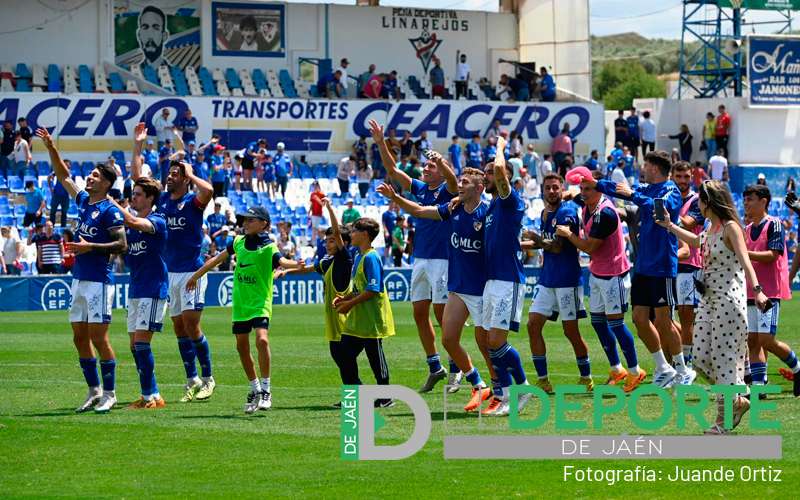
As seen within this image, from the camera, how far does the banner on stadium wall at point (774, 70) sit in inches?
2052

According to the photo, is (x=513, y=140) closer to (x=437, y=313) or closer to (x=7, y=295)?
(x=7, y=295)

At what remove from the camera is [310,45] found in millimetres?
49438

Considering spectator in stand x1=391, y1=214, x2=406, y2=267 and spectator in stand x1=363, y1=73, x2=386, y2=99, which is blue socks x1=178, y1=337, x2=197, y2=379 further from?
spectator in stand x1=363, y1=73, x2=386, y2=99

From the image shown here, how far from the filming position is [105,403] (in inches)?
552

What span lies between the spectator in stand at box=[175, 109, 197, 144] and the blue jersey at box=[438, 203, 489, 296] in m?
29.1

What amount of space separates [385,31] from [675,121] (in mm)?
11583

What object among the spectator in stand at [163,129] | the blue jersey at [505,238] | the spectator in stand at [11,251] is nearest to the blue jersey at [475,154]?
the spectator in stand at [163,129]

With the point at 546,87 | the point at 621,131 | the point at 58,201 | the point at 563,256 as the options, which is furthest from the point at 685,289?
the point at 546,87

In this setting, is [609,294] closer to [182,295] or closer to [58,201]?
[182,295]

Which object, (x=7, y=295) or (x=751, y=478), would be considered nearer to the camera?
(x=751, y=478)

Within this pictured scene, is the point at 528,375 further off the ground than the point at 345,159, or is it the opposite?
the point at 345,159

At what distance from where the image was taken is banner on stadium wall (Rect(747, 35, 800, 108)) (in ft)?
171

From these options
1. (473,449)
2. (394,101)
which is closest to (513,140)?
(394,101)

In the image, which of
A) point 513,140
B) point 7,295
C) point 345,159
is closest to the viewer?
point 7,295
